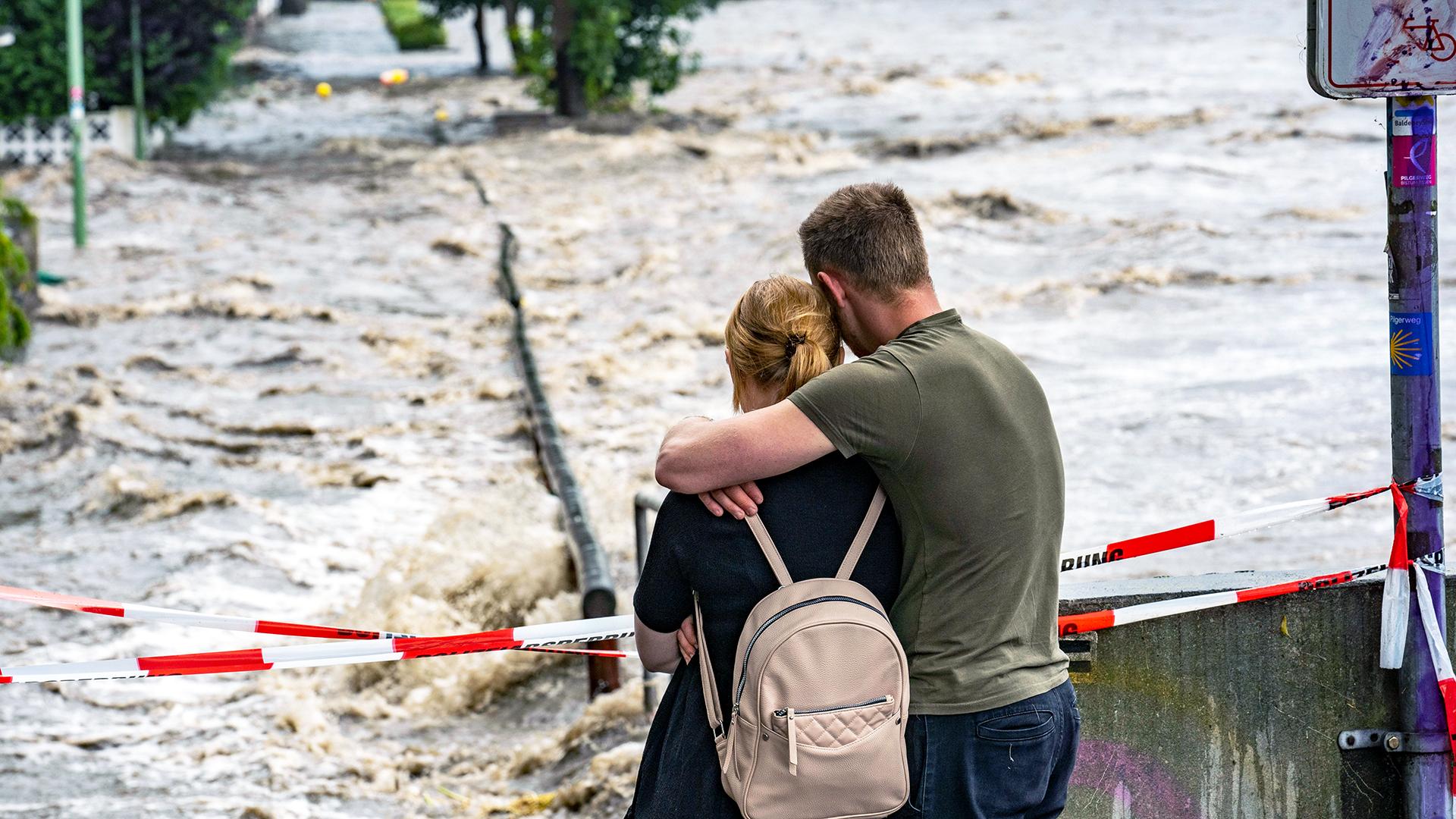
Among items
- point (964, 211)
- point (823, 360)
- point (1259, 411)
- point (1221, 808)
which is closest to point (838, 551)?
point (823, 360)

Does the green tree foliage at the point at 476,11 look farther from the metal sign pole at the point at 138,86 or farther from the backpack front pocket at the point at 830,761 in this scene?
the backpack front pocket at the point at 830,761

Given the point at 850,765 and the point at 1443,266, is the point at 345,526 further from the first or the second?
the point at 1443,266

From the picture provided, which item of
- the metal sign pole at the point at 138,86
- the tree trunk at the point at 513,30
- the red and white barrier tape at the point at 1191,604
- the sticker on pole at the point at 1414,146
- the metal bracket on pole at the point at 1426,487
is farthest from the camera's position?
the tree trunk at the point at 513,30

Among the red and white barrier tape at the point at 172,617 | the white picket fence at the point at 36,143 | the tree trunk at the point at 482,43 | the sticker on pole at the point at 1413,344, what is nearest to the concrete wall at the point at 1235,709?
the sticker on pole at the point at 1413,344

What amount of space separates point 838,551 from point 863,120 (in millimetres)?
28628

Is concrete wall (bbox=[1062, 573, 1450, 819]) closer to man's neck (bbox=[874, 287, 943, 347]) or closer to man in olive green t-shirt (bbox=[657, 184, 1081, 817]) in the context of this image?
man in olive green t-shirt (bbox=[657, 184, 1081, 817])

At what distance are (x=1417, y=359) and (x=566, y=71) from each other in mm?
27879

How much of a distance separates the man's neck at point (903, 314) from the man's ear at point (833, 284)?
8cm

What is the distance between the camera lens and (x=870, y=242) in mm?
2627

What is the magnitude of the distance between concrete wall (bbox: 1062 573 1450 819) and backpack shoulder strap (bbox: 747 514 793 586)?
1455 millimetres

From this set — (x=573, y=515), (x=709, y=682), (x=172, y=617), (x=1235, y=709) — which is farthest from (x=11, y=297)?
(x=709, y=682)

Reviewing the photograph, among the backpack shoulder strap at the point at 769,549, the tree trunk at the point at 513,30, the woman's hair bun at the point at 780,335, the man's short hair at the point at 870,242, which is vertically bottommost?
the backpack shoulder strap at the point at 769,549

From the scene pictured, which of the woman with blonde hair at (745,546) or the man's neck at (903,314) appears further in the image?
the man's neck at (903,314)

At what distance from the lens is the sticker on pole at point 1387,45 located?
3225 millimetres
